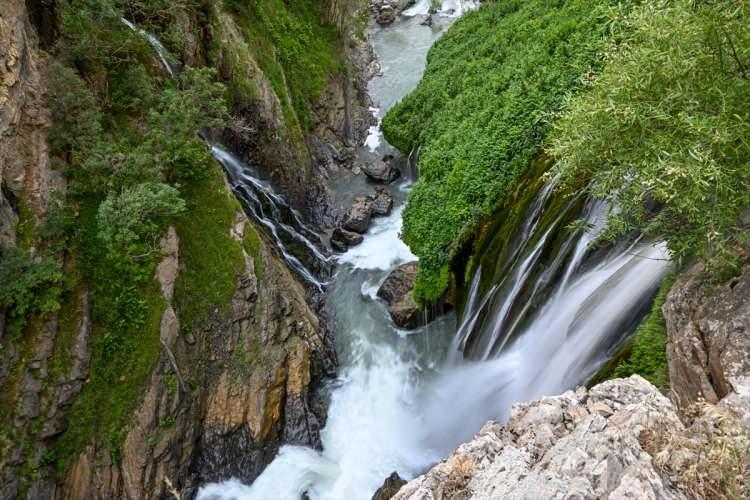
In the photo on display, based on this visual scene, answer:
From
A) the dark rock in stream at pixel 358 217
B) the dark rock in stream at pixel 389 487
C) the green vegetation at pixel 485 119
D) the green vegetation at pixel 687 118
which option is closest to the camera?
the green vegetation at pixel 687 118

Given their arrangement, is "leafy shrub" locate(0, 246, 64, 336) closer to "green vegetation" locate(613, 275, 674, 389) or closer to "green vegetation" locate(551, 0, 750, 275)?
"green vegetation" locate(551, 0, 750, 275)

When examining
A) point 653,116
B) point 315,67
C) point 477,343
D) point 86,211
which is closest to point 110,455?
point 86,211

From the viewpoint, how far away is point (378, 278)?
1573 centimetres

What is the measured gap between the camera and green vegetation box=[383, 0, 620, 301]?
13000 mm

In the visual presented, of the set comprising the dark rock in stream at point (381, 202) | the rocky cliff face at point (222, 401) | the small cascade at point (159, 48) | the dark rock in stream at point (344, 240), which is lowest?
the rocky cliff face at point (222, 401)

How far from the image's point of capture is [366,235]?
1741 cm

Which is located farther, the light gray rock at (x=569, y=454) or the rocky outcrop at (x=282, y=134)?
the rocky outcrop at (x=282, y=134)

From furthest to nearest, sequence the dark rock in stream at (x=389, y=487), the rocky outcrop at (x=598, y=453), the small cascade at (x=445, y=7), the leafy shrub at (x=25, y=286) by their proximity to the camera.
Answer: the small cascade at (x=445, y=7), the dark rock in stream at (x=389, y=487), the leafy shrub at (x=25, y=286), the rocky outcrop at (x=598, y=453)

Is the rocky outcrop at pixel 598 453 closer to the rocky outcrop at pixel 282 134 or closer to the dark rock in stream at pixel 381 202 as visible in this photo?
the rocky outcrop at pixel 282 134

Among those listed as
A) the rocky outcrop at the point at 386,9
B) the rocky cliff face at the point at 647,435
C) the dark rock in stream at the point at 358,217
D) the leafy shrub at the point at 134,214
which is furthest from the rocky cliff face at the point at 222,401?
the rocky outcrop at the point at 386,9

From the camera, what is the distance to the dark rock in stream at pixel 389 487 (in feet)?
32.7

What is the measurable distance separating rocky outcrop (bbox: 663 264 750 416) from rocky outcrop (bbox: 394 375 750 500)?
71cm

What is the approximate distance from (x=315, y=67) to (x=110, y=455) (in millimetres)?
16906

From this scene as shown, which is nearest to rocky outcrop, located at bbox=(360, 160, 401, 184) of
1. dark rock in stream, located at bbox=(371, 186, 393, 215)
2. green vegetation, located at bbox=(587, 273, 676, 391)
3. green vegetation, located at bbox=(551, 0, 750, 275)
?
dark rock in stream, located at bbox=(371, 186, 393, 215)
